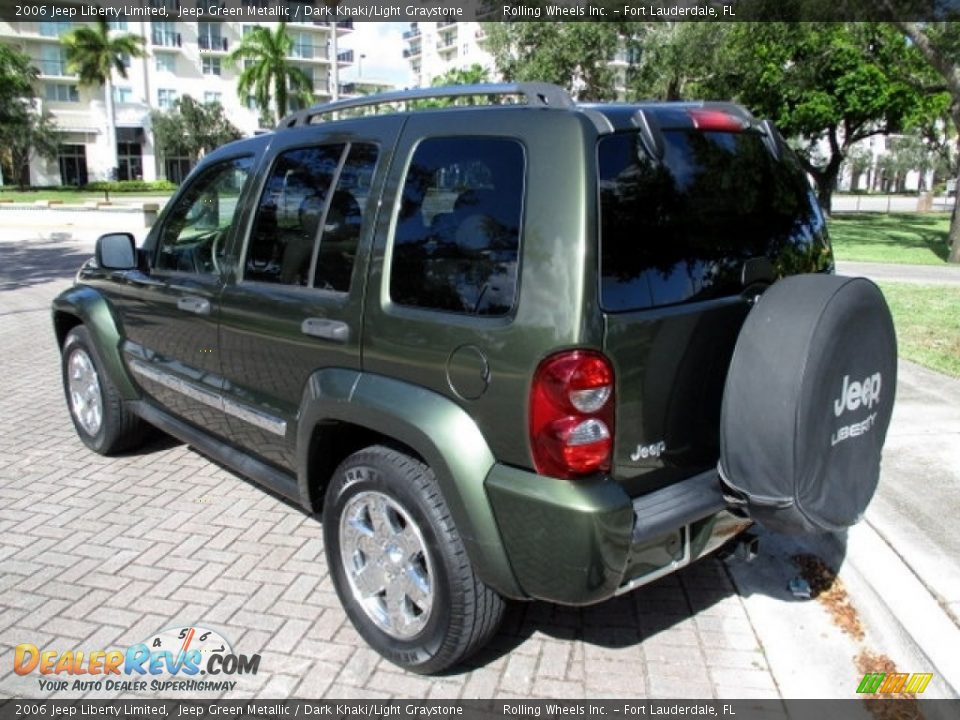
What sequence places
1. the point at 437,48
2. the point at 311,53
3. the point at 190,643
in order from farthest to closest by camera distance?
the point at 437,48, the point at 311,53, the point at 190,643

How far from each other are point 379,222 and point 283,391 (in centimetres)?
89

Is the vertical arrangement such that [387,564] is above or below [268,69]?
below

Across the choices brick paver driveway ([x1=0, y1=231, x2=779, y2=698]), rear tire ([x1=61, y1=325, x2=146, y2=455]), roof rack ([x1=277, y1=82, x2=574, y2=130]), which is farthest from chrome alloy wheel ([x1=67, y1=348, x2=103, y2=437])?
roof rack ([x1=277, y1=82, x2=574, y2=130])

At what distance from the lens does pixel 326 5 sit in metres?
47.6

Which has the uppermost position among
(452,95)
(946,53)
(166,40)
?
(166,40)

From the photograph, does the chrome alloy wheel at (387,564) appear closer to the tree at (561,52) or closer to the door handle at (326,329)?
the door handle at (326,329)

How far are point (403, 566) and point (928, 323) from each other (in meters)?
7.75

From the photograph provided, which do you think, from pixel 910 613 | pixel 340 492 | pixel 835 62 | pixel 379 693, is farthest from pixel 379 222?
pixel 835 62

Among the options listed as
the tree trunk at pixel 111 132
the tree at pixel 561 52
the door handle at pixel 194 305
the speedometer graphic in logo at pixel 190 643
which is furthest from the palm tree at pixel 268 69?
the speedometer graphic in logo at pixel 190 643

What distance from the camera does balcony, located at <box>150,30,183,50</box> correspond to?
223 feet
